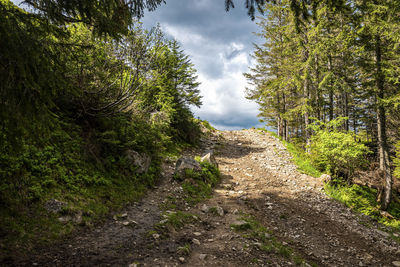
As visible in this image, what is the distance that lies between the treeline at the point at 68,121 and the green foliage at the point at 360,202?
834 cm

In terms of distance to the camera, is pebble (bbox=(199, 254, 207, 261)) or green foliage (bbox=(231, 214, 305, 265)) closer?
pebble (bbox=(199, 254, 207, 261))

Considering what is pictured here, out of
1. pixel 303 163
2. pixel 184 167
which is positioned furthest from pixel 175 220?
pixel 303 163

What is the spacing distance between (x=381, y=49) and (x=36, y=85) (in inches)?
605

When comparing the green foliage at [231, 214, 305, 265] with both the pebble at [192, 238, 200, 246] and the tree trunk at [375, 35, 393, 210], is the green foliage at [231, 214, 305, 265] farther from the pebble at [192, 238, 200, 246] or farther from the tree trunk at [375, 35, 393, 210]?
the tree trunk at [375, 35, 393, 210]

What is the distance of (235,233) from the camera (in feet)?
15.7

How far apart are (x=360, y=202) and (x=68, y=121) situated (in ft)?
42.0

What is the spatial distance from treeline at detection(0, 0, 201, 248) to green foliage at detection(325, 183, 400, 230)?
8.34 meters

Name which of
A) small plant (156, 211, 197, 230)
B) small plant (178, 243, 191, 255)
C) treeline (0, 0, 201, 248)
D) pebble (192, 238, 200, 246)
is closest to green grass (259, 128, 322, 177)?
small plant (156, 211, 197, 230)

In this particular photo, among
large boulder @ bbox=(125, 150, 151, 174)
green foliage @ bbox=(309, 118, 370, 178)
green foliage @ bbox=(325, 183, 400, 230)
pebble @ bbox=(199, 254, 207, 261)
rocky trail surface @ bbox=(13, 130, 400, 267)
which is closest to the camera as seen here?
rocky trail surface @ bbox=(13, 130, 400, 267)

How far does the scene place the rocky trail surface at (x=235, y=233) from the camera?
3.46 metres

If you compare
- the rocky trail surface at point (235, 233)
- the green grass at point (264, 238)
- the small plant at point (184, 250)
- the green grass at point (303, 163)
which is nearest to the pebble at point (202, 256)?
the rocky trail surface at point (235, 233)

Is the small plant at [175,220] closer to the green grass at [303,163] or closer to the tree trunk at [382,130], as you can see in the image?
the green grass at [303,163]

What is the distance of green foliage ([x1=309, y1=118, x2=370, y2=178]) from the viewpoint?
9.94 m

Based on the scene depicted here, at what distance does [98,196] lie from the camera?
515 cm
